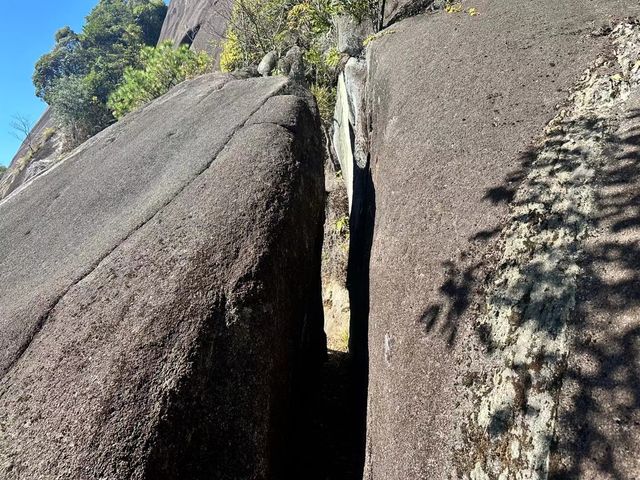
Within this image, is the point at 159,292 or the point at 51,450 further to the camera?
the point at 159,292

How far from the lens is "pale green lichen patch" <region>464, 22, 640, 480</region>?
2.56 m

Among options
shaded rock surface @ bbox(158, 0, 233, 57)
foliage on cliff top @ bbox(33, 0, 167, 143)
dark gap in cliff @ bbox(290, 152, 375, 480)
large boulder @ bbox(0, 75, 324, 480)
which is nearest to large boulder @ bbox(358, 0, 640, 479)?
dark gap in cliff @ bbox(290, 152, 375, 480)

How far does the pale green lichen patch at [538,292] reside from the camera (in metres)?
2.56

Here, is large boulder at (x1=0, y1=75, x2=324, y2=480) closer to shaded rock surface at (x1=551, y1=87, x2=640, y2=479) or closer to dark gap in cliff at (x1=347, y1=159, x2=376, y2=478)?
dark gap in cliff at (x1=347, y1=159, x2=376, y2=478)

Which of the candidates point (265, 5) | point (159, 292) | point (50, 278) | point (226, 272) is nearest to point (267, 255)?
point (226, 272)

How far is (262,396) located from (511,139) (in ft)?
9.32

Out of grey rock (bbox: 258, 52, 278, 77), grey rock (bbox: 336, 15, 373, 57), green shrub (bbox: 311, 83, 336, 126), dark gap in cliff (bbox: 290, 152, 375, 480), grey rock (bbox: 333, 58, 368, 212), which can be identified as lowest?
dark gap in cliff (bbox: 290, 152, 375, 480)

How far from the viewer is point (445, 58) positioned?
5.61 m

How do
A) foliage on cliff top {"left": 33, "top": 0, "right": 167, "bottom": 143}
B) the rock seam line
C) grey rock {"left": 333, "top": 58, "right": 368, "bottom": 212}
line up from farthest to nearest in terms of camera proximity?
1. foliage on cliff top {"left": 33, "top": 0, "right": 167, "bottom": 143}
2. grey rock {"left": 333, "top": 58, "right": 368, "bottom": 212}
3. the rock seam line

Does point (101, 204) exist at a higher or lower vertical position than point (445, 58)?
lower

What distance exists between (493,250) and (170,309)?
227 centimetres

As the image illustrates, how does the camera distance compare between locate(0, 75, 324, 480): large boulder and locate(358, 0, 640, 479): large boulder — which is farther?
locate(0, 75, 324, 480): large boulder

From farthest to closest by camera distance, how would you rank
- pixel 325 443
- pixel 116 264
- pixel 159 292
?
pixel 325 443 → pixel 116 264 → pixel 159 292

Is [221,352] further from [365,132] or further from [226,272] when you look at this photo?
[365,132]
